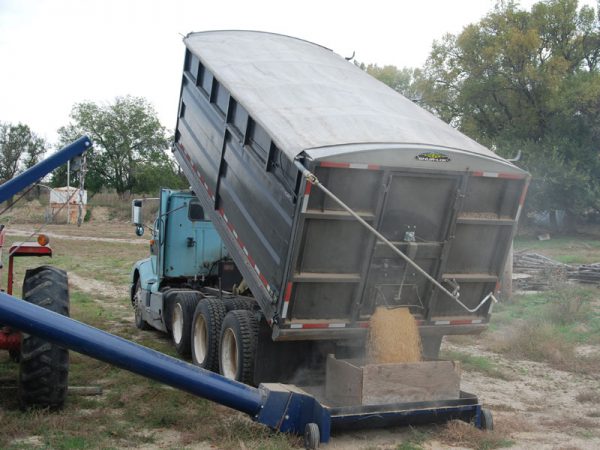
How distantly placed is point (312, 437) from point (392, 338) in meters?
1.36

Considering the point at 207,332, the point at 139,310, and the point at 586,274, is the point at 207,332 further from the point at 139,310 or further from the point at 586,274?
the point at 586,274

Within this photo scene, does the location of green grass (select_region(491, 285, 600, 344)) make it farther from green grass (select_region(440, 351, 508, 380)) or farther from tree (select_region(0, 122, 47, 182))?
tree (select_region(0, 122, 47, 182))

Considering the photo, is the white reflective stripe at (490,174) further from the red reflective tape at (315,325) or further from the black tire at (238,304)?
the black tire at (238,304)

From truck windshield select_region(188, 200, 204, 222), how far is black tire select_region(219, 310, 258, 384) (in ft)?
10.3

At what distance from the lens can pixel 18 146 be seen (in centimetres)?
5853

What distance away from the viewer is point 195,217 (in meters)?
10.8

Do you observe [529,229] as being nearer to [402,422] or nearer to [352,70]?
[352,70]

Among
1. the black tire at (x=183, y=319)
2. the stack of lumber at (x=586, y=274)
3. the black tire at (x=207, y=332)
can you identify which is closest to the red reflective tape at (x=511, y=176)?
the black tire at (x=207, y=332)

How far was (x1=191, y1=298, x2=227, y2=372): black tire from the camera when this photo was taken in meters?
8.38

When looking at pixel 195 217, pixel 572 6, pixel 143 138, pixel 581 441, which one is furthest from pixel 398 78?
pixel 581 441

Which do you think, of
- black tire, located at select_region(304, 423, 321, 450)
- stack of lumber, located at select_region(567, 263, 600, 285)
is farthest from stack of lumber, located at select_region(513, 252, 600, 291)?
black tire, located at select_region(304, 423, 321, 450)

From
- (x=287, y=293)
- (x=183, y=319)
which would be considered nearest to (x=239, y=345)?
(x=287, y=293)

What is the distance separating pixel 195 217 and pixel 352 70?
3357mm

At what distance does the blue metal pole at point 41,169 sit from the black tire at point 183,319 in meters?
3.56
